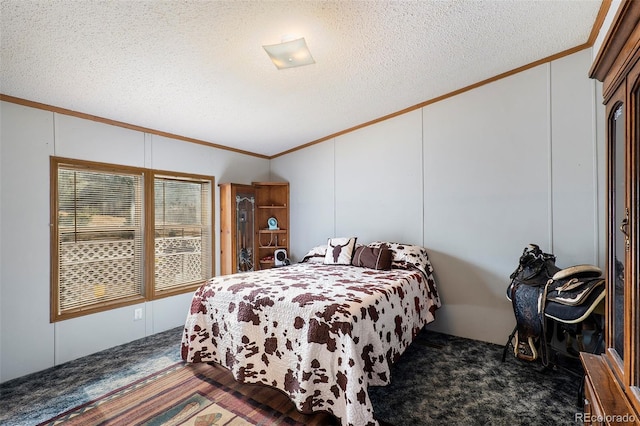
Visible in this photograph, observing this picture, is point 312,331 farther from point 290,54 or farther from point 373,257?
point 290,54

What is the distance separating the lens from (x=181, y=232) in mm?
3836

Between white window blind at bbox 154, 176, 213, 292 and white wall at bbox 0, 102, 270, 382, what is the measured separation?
1.84 feet

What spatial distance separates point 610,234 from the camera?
1.25 m

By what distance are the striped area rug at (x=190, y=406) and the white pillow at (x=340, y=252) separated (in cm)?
168

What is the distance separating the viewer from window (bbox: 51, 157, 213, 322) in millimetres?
2824

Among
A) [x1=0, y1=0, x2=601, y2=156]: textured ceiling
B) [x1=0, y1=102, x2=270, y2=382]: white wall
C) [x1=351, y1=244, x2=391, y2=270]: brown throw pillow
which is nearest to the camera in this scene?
[x1=0, y1=0, x2=601, y2=156]: textured ceiling

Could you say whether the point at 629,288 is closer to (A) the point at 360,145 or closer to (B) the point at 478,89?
(B) the point at 478,89

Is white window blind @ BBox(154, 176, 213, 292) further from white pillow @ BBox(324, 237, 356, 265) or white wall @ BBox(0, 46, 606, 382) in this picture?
white pillow @ BBox(324, 237, 356, 265)

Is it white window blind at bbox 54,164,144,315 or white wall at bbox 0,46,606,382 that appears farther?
white window blind at bbox 54,164,144,315

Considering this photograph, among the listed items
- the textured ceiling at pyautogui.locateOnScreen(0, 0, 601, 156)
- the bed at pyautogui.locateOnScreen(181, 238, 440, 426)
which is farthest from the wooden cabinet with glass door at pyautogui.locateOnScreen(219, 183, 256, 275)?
the bed at pyautogui.locateOnScreen(181, 238, 440, 426)

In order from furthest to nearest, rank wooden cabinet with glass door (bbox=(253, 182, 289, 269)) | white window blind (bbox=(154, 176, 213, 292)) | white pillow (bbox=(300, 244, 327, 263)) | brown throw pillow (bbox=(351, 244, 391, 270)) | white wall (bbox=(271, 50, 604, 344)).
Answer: wooden cabinet with glass door (bbox=(253, 182, 289, 269)), white pillow (bbox=(300, 244, 327, 263)), white window blind (bbox=(154, 176, 213, 292)), brown throw pillow (bbox=(351, 244, 391, 270)), white wall (bbox=(271, 50, 604, 344))

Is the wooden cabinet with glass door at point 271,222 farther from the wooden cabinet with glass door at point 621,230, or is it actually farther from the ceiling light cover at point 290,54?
the wooden cabinet with glass door at point 621,230

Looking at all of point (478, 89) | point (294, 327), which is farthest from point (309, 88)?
point (294, 327)

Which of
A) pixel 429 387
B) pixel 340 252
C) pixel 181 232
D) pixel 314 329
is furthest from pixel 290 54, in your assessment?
pixel 429 387
